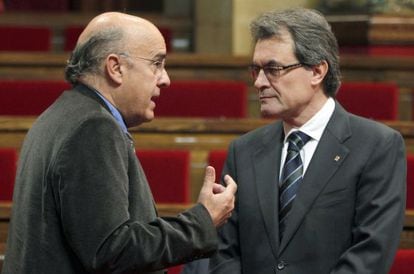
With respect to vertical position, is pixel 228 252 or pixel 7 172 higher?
pixel 228 252

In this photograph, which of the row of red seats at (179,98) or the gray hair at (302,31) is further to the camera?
the row of red seats at (179,98)

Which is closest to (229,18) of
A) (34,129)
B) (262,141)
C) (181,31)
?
(181,31)

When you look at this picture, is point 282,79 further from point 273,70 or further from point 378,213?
point 378,213

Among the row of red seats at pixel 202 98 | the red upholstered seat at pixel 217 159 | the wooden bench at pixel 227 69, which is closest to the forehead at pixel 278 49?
the red upholstered seat at pixel 217 159

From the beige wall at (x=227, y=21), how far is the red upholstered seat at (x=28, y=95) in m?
1.47

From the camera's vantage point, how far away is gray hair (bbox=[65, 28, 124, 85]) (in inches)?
76.6

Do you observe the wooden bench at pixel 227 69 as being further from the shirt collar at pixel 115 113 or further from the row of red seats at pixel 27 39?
the shirt collar at pixel 115 113

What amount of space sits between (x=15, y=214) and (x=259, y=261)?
0.58m

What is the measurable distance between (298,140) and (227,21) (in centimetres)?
371

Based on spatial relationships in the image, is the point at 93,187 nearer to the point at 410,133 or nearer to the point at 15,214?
the point at 15,214

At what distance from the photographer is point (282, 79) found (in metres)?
2.31

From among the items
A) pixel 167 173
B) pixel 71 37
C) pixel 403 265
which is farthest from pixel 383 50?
pixel 403 265

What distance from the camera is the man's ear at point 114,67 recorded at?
6.36ft

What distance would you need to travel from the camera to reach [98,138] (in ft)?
6.03
